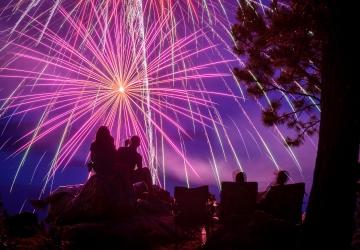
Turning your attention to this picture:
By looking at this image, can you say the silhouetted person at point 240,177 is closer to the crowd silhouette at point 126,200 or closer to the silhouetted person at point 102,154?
the crowd silhouette at point 126,200

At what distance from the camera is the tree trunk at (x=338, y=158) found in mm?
5176

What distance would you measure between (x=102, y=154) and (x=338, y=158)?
4671 millimetres

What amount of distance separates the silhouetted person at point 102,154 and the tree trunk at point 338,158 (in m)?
4.29

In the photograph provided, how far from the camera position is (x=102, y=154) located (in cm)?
842

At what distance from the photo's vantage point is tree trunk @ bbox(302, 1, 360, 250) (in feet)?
17.0

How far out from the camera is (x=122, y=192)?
8.53 metres

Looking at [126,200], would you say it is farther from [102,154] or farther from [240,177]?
[240,177]

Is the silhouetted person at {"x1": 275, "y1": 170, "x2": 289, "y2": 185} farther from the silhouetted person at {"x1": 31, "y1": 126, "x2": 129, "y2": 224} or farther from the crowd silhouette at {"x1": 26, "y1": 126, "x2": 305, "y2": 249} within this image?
the silhouetted person at {"x1": 31, "y1": 126, "x2": 129, "y2": 224}

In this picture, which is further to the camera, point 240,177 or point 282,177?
point 240,177

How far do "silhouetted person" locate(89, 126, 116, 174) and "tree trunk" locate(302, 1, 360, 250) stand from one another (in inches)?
169

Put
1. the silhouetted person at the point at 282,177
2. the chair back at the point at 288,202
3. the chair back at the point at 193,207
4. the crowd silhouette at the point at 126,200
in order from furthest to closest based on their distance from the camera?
A: the silhouetted person at the point at 282,177 → the chair back at the point at 193,207 → the crowd silhouette at the point at 126,200 → the chair back at the point at 288,202

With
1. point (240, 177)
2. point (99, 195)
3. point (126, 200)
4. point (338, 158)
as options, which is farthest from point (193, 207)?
point (338, 158)

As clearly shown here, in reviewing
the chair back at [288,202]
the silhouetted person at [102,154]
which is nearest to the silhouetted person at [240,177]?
the chair back at [288,202]

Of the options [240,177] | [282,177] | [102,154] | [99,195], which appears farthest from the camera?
[240,177]
